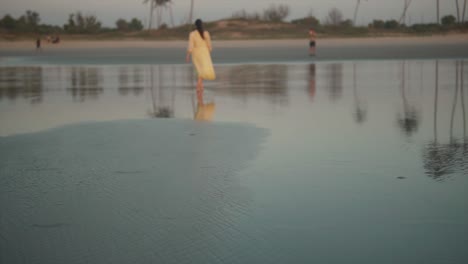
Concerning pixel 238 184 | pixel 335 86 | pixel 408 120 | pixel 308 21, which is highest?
pixel 308 21

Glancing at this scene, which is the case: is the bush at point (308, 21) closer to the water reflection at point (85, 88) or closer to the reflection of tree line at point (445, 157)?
the water reflection at point (85, 88)

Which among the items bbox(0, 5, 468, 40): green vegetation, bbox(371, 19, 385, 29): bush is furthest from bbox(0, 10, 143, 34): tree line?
bbox(371, 19, 385, 29): bush

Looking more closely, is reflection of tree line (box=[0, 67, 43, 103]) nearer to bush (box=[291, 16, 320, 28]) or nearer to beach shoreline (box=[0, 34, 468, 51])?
beach shoreline (box=[0, 34, 468, 51])

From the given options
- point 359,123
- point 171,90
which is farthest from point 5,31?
point 359,123

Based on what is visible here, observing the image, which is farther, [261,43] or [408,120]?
[261,43]

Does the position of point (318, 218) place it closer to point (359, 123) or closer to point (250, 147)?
point (250, 147)

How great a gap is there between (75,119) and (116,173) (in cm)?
423

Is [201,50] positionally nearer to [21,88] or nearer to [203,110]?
[21,88]

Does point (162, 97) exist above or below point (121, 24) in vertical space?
below

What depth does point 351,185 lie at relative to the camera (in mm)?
5074

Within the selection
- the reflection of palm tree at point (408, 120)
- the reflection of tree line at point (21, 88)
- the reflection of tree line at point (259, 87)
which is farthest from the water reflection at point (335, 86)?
the reflection of tree line at point (21, 88)

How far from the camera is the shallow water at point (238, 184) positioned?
12.1ft

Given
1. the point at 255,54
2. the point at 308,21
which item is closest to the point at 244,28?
the point at 308,21

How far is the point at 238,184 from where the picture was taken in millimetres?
5184
